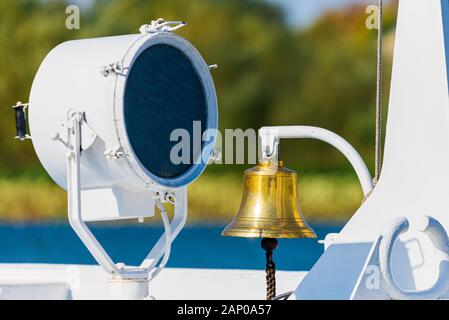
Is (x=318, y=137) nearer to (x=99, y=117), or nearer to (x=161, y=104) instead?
(x=161, y=104)

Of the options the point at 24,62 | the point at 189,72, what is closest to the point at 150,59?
the point at 189,72

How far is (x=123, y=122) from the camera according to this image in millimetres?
4445

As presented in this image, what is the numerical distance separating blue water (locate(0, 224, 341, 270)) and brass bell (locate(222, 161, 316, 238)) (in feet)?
71.8

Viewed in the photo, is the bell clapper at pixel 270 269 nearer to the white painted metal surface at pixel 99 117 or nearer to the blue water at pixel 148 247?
the white painted metal surface at pixel 99 117

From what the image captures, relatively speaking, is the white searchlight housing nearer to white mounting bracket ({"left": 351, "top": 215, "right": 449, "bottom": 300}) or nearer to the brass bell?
the brass bell

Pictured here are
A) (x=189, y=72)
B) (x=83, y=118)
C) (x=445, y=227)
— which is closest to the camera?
(x=445, y=227)

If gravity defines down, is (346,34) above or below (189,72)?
above

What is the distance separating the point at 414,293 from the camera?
388 centimetres

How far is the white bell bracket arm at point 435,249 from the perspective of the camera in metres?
3.84

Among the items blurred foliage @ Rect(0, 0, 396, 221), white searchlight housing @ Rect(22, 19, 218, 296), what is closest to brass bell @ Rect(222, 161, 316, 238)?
white searchlight housing @ Rect(22, 19, 218, 296)

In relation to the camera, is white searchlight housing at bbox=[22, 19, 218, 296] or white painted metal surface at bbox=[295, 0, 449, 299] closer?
white painted metal surface at bbox=[295, 0, 449, 299]

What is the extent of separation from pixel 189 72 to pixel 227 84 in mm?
26611

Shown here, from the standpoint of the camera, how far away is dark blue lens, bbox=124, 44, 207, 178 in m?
4.57

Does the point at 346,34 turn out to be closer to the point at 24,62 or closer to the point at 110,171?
the point at 24,62
